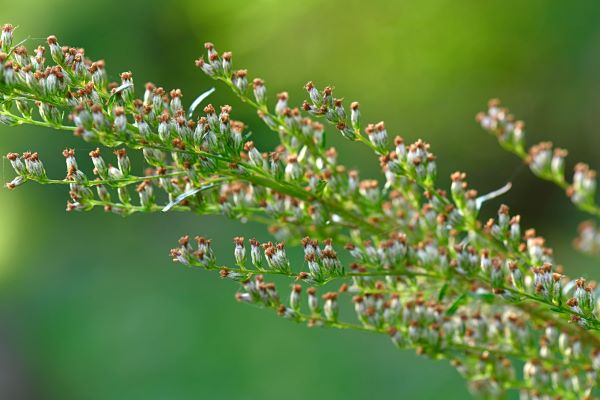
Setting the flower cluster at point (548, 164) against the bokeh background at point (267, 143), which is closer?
the flower cluster at point (548, 164)

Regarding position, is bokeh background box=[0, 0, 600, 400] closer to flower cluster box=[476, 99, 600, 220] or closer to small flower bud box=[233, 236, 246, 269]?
flower cluster box=[476, 99, 600, 220]

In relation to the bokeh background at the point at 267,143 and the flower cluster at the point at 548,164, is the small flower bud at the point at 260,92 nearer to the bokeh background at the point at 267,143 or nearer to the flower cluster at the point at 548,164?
the flower cluster at the point at 548,164

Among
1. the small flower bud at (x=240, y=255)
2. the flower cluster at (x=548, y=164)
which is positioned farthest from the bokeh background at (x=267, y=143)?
the small flower bud at (x=240, y=255)

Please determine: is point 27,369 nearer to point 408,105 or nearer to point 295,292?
point 408,105

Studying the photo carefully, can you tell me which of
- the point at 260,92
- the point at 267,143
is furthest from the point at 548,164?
the point at 267,143

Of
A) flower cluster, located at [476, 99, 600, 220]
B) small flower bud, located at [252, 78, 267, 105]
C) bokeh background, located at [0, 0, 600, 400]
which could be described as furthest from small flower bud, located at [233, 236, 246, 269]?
bokeh background, located at [0, 0, 600, 400]

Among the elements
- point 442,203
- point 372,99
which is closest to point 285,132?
point 442,203

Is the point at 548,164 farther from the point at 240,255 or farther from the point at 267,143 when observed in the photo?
the point at 267,143

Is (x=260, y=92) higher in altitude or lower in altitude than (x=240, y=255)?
higher
